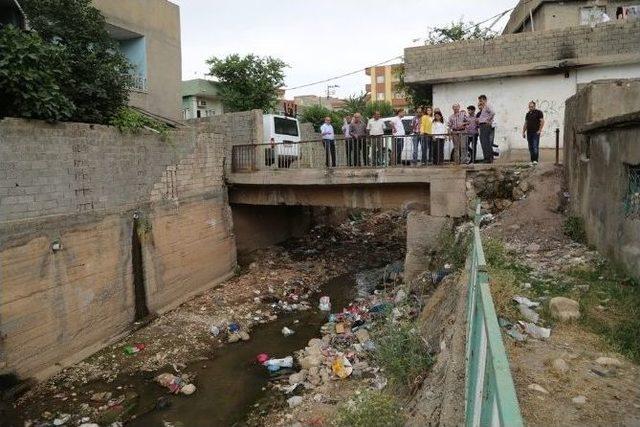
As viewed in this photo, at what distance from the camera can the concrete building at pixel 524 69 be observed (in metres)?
12.6

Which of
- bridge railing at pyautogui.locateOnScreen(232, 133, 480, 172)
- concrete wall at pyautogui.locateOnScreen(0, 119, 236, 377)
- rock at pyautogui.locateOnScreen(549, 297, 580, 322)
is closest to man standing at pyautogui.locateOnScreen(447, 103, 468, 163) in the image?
bridge railing at pyautogui.locateOnScreen(232, 133, 480, 172)

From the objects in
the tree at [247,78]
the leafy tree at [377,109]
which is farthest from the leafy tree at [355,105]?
the tree at [247,78]

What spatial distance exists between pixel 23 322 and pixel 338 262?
9364mm

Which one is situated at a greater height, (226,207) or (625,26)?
(625,26)

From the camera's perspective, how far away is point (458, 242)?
328 inches

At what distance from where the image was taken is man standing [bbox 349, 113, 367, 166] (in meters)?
11.4

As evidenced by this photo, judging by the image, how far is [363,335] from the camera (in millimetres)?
7922

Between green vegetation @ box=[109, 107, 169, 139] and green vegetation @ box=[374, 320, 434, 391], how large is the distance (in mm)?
7089

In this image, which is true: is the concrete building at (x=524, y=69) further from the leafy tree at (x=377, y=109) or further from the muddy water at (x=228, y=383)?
the leafy tree at (x=377, y=109)

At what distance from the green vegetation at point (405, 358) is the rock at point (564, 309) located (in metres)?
1.34

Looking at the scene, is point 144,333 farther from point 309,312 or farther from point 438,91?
point 438,91

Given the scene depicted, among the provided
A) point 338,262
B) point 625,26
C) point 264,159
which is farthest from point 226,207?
point 625,26

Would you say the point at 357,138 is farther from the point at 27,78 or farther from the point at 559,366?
the point at 559,366

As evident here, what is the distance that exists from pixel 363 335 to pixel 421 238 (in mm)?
3245
